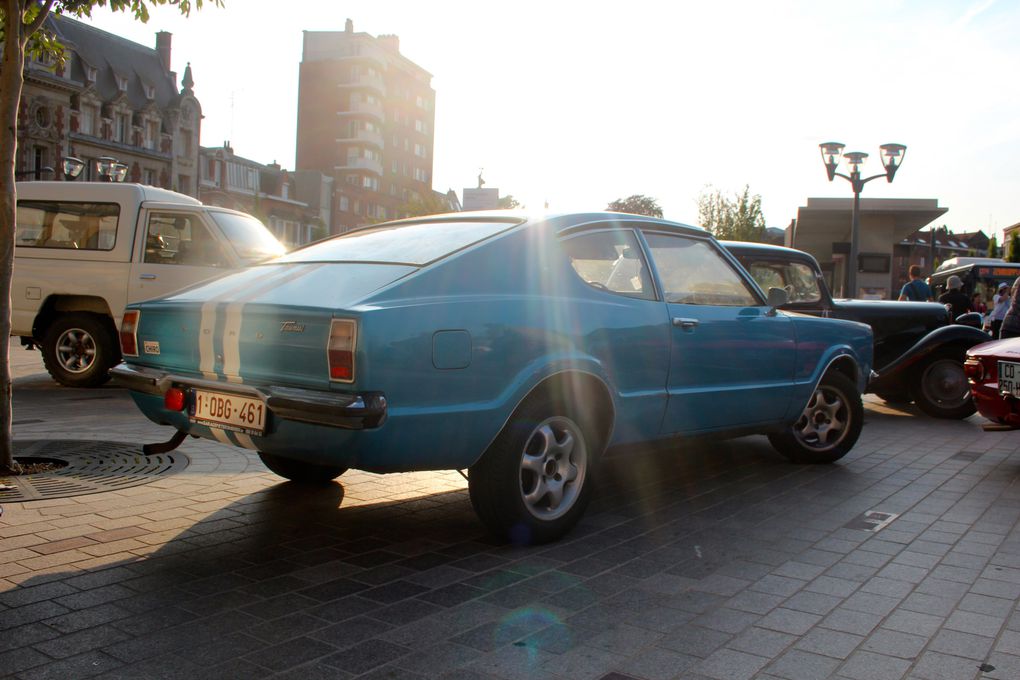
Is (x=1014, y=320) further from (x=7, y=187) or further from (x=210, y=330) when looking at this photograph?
(x=7, y=187)

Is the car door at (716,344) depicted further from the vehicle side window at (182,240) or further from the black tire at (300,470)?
the vehicle side window at (182,240)

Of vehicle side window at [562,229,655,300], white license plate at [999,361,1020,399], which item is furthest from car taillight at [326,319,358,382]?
white license plate at [999,361,1020,399]

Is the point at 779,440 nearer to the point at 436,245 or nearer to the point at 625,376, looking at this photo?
the point at 625,376

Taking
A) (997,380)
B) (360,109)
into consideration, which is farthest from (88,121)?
(997,380)

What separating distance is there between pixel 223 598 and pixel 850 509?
3.67 metres

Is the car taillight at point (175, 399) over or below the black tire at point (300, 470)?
over

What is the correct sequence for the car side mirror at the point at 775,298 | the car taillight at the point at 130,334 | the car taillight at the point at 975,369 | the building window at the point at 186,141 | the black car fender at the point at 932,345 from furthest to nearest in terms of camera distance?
1. the building window at the point at 186,141
2. the black car fender at the point at 932,345
3. the car taillight at the point at 975,369
4. the car side mirror at the point at 775,298
5. the car taillight at the point at 130,334

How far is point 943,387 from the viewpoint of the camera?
10.2 metres

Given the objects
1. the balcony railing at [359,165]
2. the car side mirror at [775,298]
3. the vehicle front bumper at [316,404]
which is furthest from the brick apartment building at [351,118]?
the vehicle front bumper at [316,404]

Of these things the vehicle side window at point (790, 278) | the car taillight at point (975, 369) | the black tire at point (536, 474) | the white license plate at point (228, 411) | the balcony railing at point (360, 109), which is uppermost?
the balcony railing at point (360, 109)

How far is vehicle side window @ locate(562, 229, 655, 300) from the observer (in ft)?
15.4

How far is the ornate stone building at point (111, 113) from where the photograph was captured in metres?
48.3

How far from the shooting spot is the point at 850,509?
530 centimetres

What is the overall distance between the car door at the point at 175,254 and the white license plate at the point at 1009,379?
803 cm
